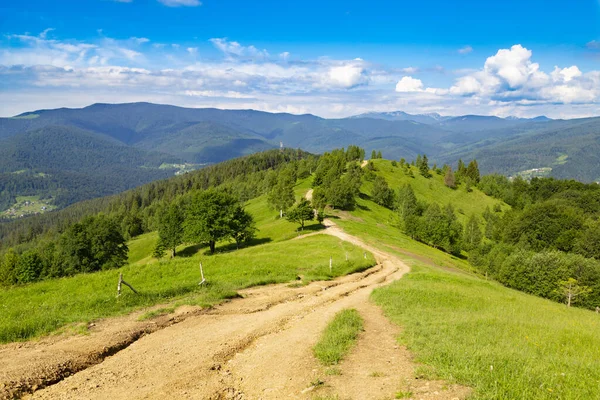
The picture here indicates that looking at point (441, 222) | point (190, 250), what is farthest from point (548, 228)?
point (190, 250)

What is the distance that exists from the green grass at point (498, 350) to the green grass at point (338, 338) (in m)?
2.34

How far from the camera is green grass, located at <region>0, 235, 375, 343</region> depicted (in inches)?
702

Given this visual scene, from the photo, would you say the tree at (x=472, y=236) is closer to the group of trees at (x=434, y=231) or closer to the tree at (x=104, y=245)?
the group of trees at (x=434, y=231)

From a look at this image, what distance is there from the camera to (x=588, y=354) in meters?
14.2

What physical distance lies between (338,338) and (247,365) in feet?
13.8

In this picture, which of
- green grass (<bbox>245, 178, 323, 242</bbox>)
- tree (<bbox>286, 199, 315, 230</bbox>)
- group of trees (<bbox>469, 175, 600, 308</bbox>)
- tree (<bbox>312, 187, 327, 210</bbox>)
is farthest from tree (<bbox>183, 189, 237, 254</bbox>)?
group of trees (<bbox>469, 175, 600, 308</bbox>)

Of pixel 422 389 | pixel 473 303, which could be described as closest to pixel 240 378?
pixel 422 389

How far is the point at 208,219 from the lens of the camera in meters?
63.7

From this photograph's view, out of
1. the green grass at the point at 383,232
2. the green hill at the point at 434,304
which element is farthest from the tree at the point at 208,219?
the green grass at the point at 383,232

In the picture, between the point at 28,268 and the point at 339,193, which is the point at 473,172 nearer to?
the point at 339,193

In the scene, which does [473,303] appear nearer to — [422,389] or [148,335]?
[422,389]

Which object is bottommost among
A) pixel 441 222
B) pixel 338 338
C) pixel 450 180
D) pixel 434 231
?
pixel 434 231

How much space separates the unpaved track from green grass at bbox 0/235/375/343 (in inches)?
182

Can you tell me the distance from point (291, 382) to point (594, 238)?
10136 centimetres
